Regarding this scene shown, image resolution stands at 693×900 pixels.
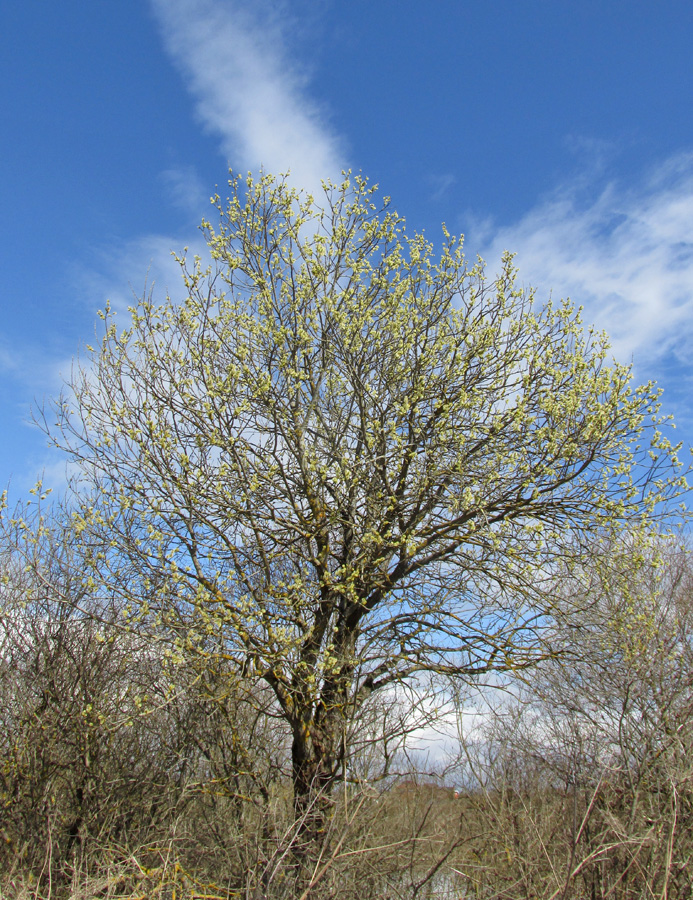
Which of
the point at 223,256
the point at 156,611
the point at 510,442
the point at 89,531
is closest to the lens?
the point at 156,611

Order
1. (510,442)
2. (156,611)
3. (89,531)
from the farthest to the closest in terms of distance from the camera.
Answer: (510,442) → (89,531) → (156,611)

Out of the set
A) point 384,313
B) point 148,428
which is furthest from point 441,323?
point 148,428

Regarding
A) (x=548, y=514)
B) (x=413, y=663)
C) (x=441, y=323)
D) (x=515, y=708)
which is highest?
(x=441, y=323)

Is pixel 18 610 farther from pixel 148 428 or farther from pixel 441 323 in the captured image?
pixel 441 323

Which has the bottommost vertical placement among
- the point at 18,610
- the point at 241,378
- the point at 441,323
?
the point at 18,610

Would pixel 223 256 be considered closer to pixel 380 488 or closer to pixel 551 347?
pixel 380 488

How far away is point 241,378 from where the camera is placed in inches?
396

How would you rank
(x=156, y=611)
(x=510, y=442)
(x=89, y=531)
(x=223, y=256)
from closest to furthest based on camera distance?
(x=156, y=611) → (x=89, y=531) → (x=510, y=442) → (x=223, y=256)

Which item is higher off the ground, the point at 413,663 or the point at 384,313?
the point at 384,313

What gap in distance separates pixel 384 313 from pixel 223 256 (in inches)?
118

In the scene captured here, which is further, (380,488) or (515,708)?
(515,708)

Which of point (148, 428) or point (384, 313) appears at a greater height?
point (384, 313)

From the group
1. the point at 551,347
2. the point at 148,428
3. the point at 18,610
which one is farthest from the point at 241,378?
the point at 18,610

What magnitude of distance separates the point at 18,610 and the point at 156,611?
455 centimetres
